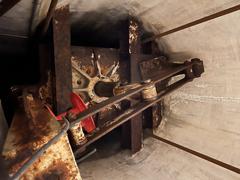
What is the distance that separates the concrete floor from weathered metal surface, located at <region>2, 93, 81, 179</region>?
1.95ft

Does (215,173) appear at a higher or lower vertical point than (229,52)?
lower

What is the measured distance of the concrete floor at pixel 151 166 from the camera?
4.25ft

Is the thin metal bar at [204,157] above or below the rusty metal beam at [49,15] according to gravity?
below

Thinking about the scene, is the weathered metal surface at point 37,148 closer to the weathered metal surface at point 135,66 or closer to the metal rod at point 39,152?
the metal rod at point 39,152

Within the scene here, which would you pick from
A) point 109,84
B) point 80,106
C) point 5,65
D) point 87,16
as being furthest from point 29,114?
point 5,65

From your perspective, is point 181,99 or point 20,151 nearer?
point 20,151

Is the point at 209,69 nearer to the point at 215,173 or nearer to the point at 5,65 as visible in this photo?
the point at 215,173

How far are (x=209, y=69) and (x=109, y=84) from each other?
60 cm

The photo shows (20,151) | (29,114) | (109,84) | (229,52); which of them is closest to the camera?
(20,151)

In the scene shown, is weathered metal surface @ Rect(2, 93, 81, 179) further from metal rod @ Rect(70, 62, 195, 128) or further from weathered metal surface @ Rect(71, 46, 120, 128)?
weathered metal surface @ Rect(71, 46, 120, 128)

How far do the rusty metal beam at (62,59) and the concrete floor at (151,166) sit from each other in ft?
1.57

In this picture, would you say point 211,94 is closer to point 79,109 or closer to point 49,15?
point 79,109

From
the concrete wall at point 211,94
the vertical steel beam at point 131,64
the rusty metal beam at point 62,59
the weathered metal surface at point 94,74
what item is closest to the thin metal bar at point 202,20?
the concrete wall at point 211,94

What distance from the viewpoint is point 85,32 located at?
1725 millimetres
